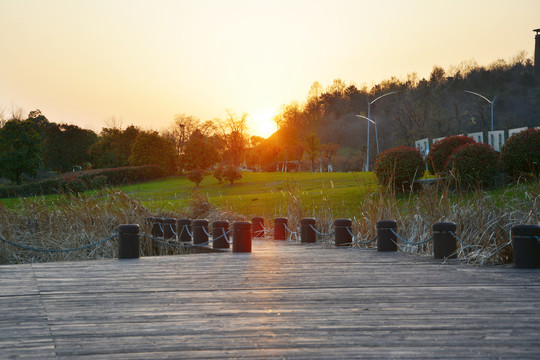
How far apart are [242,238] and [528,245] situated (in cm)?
379

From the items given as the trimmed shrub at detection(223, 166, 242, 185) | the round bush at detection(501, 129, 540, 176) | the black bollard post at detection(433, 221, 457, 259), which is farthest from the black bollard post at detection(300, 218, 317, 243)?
the trimmed shrub at detection(223, 166, 242, 185)

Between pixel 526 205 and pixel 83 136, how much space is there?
47.9 meters

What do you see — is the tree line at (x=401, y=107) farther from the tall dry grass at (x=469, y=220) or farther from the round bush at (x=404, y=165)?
the tall dry grass at (x=469, y=220)

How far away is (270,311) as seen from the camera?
168 inches

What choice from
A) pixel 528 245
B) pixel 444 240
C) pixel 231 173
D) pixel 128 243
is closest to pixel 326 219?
pixel 444 240

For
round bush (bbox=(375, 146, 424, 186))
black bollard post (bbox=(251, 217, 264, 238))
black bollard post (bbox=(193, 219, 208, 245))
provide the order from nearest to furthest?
1. black bollard post (bbox=(193, 219, 208, 245))
2. black bollard post (bbox=(251, 217, 264, 238))
3. round bush (bbox=(375, 146, 424, 186))

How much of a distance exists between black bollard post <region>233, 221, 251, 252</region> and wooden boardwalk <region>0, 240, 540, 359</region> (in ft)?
4.45

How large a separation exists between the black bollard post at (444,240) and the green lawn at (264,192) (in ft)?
16.8

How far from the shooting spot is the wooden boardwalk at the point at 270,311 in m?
3.29

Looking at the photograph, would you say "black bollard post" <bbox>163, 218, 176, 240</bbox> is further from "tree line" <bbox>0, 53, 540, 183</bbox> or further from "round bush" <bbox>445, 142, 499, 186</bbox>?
"tree line" <bbox>0, 53, 540, 183</bbox>

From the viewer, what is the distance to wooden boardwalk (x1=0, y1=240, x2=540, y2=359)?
3.29 m

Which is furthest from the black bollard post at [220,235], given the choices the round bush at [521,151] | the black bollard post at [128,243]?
the round bush at [521,151]

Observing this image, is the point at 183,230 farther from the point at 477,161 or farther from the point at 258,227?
the point at 477,161

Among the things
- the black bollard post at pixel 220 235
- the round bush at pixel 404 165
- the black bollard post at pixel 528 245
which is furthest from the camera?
the round bush at pixel 404 165
